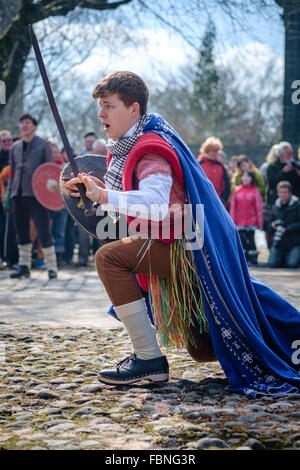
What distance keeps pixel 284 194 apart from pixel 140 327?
7228mm

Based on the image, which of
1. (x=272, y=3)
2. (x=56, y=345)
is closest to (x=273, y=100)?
(x=272, y=3)

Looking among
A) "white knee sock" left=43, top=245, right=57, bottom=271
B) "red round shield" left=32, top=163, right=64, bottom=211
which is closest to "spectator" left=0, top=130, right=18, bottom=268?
"white knee sock" left=43, top=245, right=57, bottom=271

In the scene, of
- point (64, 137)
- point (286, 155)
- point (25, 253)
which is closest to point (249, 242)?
point (286, 155)

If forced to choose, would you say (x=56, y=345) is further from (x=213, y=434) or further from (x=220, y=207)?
(x=213, y=434)

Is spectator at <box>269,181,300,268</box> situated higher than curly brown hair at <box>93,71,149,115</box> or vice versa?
curly brown hair at <box>93,71,149,115</box>

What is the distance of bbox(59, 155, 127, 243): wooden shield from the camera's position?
3.79 m

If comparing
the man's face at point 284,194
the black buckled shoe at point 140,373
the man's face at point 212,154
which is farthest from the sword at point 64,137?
the man's face at point 284,194

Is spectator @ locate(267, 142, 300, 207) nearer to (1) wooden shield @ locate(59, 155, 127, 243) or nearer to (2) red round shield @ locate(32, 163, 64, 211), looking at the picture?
(2) red round shield @ locate(32, 163, 64, 211)

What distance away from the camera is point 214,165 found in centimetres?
1059

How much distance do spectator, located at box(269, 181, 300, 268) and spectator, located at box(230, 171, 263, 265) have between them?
304 mm

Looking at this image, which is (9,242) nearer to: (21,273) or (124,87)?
(21,273)

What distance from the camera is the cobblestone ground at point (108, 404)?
106 inches

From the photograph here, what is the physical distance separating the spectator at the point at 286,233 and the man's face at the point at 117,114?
281 inches

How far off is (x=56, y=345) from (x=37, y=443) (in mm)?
2061
